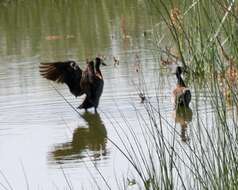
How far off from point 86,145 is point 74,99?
8.98 feet

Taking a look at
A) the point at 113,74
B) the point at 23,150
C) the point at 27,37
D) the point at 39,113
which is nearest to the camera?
the point at 23,150

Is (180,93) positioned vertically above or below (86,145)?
above

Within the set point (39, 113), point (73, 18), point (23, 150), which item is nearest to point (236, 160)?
point (23, 150)

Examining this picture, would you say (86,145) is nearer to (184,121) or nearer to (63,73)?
(63,73)

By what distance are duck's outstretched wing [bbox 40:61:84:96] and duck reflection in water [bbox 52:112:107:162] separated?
98cm

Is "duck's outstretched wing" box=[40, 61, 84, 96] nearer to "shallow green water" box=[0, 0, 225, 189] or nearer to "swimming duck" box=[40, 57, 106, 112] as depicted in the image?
"swimming duck" box=[40, 57, 106, 112]

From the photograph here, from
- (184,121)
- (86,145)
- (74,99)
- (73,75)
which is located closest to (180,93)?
(86,145)

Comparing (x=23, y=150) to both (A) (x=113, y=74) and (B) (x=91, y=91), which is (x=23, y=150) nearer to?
(B) (x=91, y=91)

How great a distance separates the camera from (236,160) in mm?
4406

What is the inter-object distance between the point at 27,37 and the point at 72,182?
381 inches

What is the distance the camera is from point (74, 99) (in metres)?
11.0

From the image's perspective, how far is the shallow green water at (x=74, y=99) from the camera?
6984 mm

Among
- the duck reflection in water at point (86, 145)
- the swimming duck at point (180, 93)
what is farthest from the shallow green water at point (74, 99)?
the swimming duck at point (180, 93)

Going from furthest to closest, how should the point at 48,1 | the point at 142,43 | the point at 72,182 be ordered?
the point at 48,1, the point at 142,43, the point at 72,182
